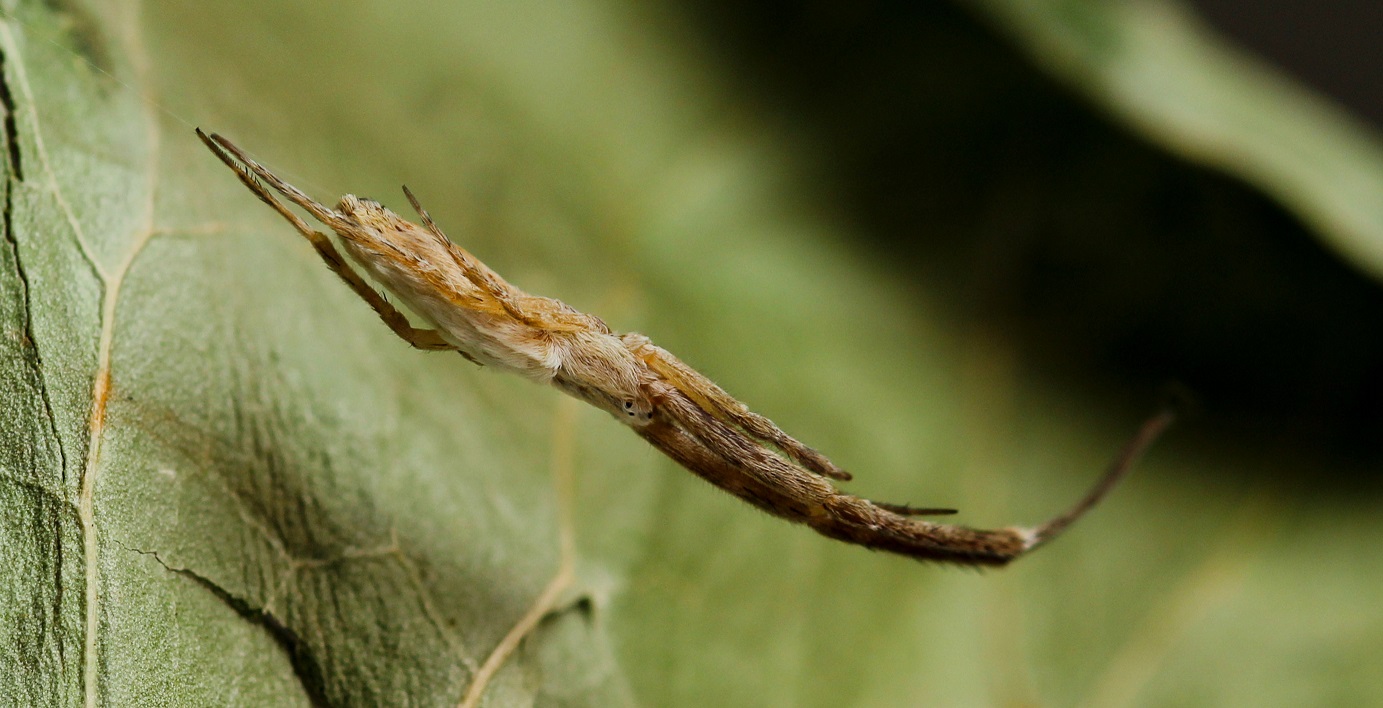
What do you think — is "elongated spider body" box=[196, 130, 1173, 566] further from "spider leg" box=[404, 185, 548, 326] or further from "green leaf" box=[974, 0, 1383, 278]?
"green leaf" box=[974, 0, 1383, 278]

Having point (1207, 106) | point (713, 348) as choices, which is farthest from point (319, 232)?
point (1207, 106)

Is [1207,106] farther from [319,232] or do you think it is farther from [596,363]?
[319,232]

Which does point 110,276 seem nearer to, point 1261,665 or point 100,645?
point 100,645

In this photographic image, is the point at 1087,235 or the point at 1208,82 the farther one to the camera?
the point at 1208,82

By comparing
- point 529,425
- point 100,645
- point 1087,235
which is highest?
point 1087,235

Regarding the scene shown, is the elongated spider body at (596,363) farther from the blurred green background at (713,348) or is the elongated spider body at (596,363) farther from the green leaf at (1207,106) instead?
the green leaf at (1207,106)

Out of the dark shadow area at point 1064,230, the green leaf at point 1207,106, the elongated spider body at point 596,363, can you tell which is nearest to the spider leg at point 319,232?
the elongated spider body at point 596,363

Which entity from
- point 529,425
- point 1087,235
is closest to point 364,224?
point 529,425
